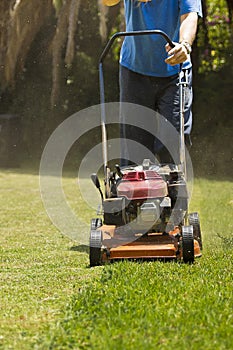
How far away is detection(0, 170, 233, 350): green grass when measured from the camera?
2207 millimetres

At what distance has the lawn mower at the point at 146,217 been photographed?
3283 mm

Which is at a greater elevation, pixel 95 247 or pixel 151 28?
pixel 151 28

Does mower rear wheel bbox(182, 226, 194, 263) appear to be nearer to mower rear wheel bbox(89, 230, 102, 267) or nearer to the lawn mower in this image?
the lawn mower

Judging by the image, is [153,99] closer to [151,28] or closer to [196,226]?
[151,28]

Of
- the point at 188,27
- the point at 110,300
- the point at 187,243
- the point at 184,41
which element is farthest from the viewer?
the point at 188,27

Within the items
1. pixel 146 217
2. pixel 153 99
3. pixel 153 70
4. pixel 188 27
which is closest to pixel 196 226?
pixel 146 217

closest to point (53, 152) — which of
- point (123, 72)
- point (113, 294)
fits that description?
point (123, 72)

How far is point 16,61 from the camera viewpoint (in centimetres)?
1074

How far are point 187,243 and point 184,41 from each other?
1.00 meters

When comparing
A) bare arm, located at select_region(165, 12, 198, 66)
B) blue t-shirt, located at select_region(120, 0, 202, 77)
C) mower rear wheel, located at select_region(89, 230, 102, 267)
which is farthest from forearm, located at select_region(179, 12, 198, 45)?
mower rear wheel, located at select_region(89, 230, 102, 267)

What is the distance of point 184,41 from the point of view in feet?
11.5

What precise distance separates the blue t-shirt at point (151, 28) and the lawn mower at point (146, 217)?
1.29 ft

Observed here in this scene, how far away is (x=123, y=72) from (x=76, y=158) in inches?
259

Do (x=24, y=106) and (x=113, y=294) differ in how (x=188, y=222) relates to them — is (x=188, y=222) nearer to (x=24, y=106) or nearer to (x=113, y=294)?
(x=113, y=294)
